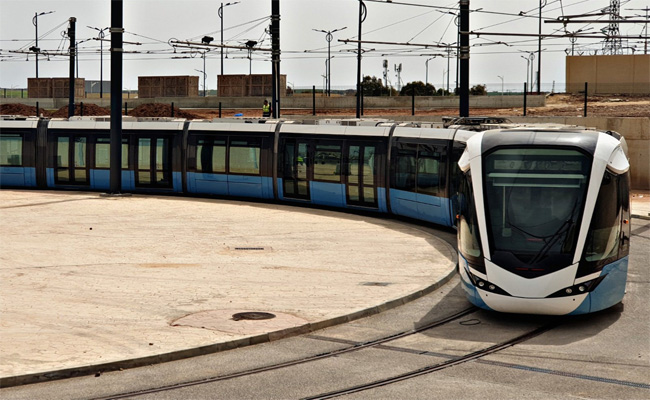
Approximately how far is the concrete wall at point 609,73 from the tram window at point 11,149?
147 feet

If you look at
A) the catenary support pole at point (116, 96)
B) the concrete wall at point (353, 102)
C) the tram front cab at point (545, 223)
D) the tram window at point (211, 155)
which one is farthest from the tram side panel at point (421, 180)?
the concrete wall at point (353, 102)

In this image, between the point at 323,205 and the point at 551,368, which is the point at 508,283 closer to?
the point at 551,368

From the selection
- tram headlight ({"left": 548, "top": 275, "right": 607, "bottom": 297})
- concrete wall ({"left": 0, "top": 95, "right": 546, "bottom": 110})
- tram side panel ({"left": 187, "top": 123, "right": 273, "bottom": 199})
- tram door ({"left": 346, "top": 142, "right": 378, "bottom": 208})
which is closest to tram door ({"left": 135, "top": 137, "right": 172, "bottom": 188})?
tram side panel ({"left": 187, "top": 123, "right": 273, "bottom": 199})

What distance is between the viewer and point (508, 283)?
1391cm

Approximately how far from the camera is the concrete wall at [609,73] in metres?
70.4

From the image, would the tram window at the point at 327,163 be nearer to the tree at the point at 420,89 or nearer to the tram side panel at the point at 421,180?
the tram side panel at the point at 421,180

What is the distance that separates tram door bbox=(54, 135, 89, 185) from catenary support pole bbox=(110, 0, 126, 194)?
6.12 ft

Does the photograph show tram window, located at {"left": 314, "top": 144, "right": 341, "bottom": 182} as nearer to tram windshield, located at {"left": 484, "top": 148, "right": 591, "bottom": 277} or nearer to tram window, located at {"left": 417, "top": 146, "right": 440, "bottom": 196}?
tram window, located at {"left": 417, "top": 146, "right": 440, "bottom": 196}

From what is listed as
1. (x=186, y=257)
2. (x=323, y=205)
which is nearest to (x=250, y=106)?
(x=323, y=205)

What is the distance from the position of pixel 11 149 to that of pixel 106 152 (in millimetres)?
3744

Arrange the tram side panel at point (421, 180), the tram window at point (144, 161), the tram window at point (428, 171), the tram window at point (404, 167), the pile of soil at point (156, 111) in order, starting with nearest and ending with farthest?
the tram side panel at point (421, 180)
the tram window at point (428, 171)
the tram window at point (404, 167)
the tram window at point (144, 161)
the pile of soil at point (156, 111)

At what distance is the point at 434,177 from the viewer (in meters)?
24.5

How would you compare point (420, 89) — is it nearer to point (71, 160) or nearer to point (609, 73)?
point (609, 73)

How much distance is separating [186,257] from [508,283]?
7814mm
